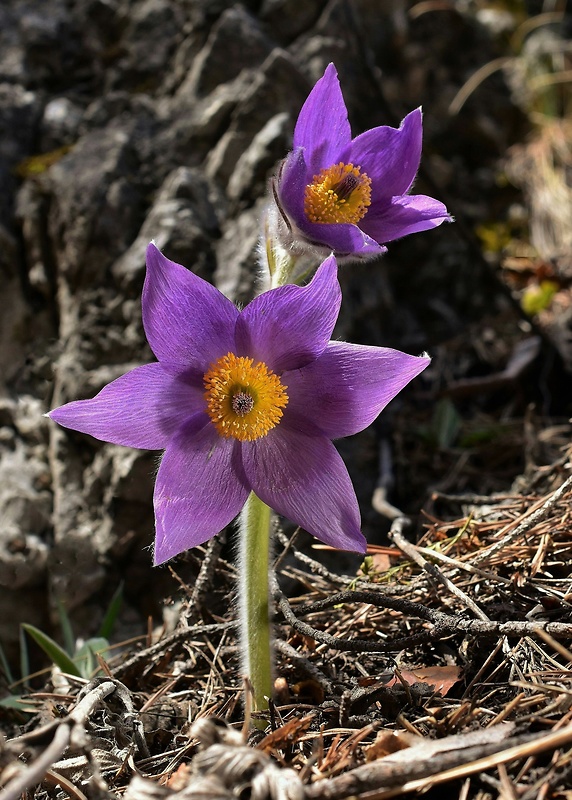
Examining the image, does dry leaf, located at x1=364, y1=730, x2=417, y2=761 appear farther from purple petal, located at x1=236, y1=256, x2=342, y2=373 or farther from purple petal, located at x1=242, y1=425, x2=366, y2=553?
A: purple petal, located at x1=236, y1=256, x2=342, y2=373

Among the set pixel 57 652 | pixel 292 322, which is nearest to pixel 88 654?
pixel 57 652

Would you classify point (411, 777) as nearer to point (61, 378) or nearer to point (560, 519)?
point (560, 519)

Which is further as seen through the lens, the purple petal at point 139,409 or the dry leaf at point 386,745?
the purple petal at point 139,409

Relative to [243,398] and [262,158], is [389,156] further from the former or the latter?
[262,158]

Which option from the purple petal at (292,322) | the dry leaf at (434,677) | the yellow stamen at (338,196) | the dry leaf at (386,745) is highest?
the yellow stamen at (338,196)

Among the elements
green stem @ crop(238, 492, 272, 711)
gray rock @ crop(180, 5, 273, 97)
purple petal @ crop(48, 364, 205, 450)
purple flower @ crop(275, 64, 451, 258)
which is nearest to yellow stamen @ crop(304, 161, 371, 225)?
purple flower @ crop(275, 64, 451, 258)

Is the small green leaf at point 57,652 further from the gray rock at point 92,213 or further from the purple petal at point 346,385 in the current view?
the gray rock at point 92,213

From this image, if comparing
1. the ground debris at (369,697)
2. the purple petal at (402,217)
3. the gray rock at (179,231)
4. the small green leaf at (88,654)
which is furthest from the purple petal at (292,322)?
the gray rock at (179,231)
